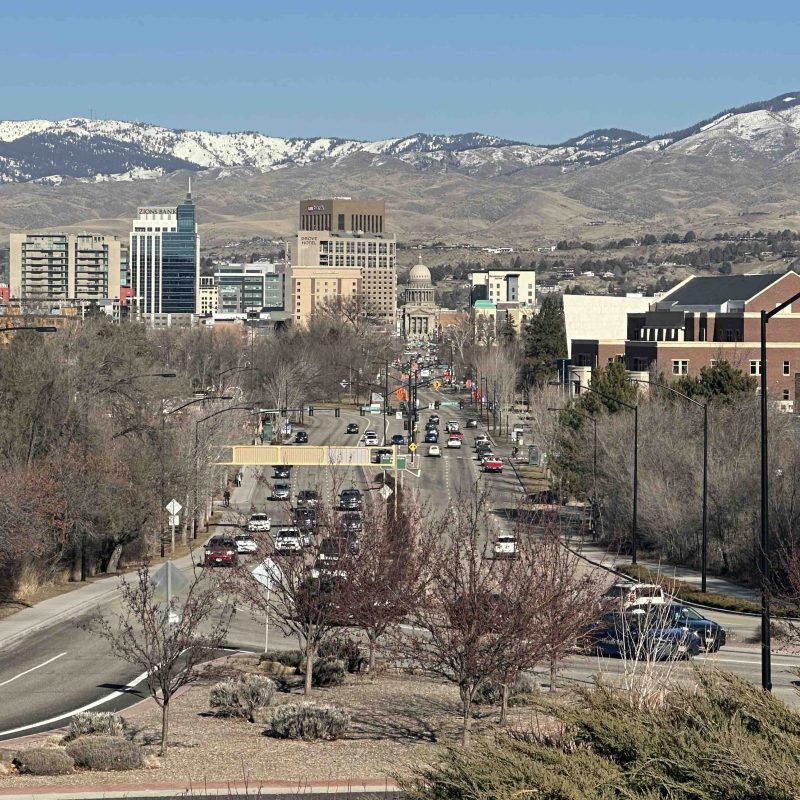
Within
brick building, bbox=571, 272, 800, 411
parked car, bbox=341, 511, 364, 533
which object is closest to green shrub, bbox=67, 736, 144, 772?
parked car, bbox=341, 511, 364, 533

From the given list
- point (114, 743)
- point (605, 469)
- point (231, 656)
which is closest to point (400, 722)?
point (114, 743)

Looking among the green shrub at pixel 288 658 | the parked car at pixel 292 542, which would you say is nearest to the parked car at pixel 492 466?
the parked car at pixel 292 542

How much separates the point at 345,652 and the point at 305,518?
3782mm

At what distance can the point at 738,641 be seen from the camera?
36312 mm

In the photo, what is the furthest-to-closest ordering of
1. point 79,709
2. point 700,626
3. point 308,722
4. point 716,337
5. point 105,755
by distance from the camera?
point 716,337 → point 700,626 → point 79,709 → point 308,722 → point 105,755

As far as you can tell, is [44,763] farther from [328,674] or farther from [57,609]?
[57,609]

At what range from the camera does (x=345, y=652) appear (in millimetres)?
32031

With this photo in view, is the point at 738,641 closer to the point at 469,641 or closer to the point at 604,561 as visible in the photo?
the point at 469,641

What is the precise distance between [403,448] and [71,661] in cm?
6500

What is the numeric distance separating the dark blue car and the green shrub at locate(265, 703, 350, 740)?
415cm

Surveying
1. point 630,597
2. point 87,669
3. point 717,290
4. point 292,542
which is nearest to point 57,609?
point 87,669

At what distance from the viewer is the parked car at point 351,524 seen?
106ft

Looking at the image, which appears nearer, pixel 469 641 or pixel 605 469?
pixel 469 641

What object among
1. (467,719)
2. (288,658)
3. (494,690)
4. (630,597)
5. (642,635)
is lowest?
(288,658)
